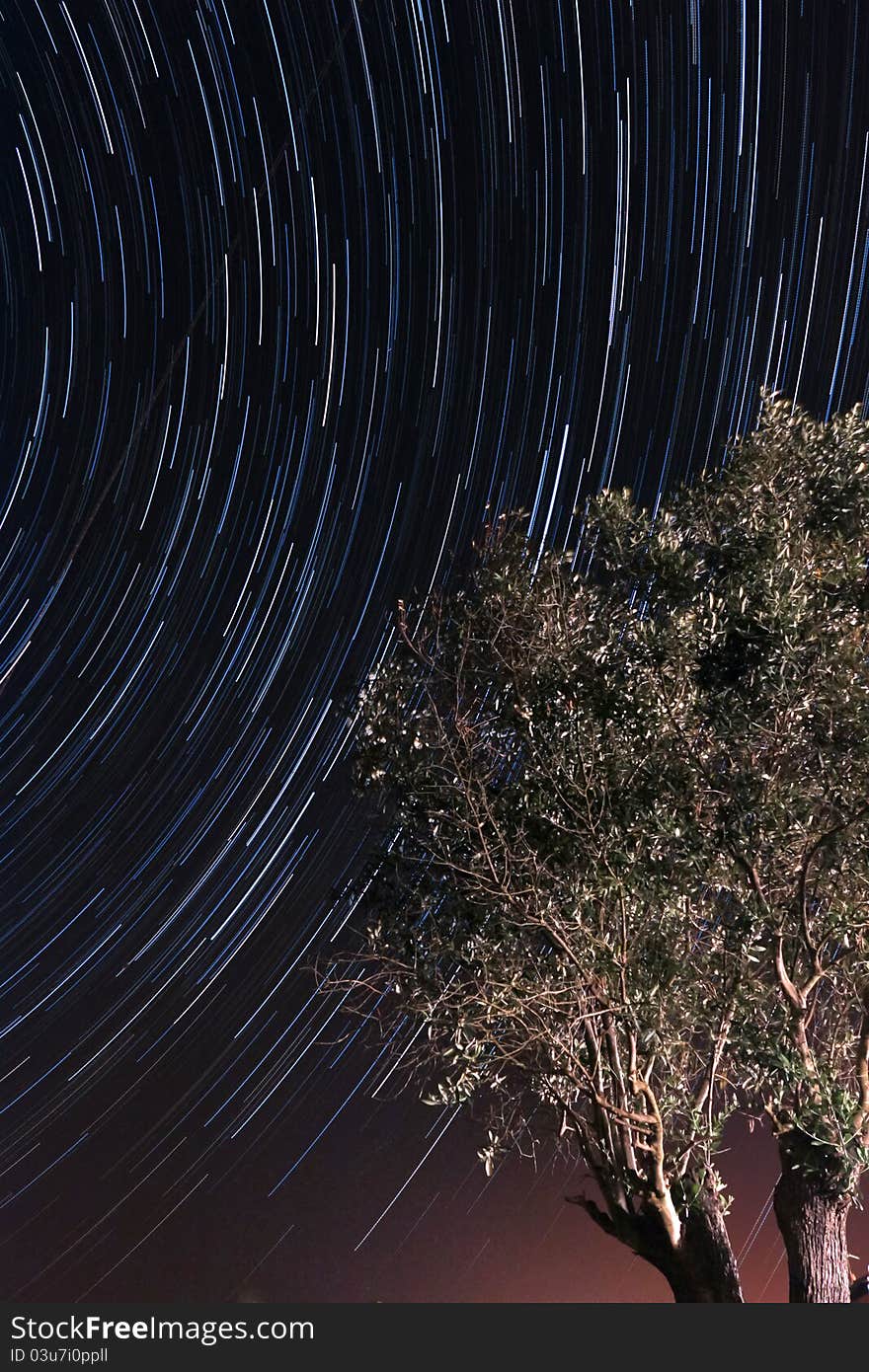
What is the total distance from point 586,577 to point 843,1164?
5.36 metres

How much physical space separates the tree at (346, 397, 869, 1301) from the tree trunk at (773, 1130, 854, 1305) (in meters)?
0.02

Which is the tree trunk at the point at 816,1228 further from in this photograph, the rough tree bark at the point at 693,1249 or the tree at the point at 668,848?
the rough tree bark at the point at 693,1249

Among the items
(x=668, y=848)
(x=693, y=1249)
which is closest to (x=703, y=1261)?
(x=693, y=1249)

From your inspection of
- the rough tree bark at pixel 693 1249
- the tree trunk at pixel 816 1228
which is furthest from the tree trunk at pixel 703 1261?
the tree trunk at pixel 816 1228

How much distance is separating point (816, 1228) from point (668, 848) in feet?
10.3

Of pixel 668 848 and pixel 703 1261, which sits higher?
pixel 668 848

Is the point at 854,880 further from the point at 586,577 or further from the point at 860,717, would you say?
the point at 586,577

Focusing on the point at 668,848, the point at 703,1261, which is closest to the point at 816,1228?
the point at 703,1261

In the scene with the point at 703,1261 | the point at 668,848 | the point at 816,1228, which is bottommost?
the point at 703,1261

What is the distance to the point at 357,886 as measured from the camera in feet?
34.2

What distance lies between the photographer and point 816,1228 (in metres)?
8.36

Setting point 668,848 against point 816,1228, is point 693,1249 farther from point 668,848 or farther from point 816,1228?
point 668,848

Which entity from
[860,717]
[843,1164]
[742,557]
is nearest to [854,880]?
[860,717]

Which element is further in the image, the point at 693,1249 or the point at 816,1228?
the point at 693,1249
